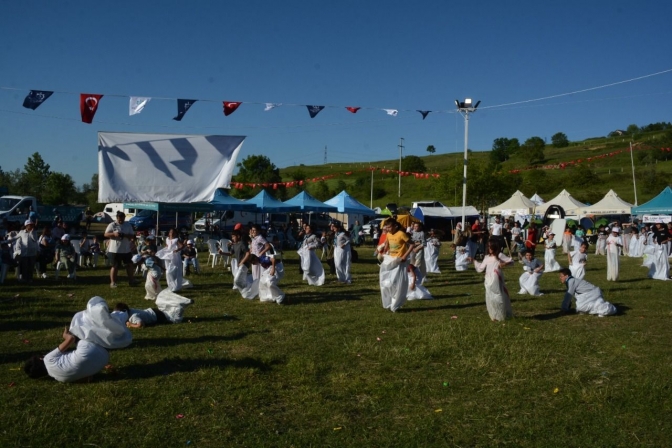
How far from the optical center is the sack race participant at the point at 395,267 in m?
10.4

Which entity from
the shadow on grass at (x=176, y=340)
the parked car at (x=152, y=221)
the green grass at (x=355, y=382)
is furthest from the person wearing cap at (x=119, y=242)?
the parked car at (x=152, y=221)

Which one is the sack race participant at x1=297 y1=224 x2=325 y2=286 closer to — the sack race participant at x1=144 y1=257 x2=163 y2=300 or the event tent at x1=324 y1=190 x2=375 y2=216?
the sack race participant at x1=144 y1=257 x2=163 y2=300

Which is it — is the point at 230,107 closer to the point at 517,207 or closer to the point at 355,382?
the point at 355,382

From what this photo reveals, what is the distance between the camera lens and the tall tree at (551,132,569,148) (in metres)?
94.4

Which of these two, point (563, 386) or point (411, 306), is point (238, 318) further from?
point (563, 386)

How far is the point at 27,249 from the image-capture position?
14.1 meters

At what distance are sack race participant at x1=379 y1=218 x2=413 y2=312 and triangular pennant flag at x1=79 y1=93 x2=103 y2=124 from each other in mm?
9545

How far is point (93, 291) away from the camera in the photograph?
1324cm

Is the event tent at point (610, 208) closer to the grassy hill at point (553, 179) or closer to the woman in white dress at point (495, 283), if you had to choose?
the grassy hill at point (553, 179)

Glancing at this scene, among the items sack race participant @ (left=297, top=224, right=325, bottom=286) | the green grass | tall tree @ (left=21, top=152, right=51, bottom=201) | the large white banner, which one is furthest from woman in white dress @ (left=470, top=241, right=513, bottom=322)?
tall tree @ (left=21, top=152, right=51, bottom=201)

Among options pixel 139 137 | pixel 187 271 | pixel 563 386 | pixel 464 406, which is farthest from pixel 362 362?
pixel 187 271

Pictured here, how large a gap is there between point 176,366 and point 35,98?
11.7 m

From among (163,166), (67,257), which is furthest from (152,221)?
(163,166)

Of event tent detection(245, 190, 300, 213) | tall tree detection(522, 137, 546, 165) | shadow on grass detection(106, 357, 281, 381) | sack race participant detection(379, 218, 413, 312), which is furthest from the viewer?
tall tree detection(522, 137, 546, 165)
